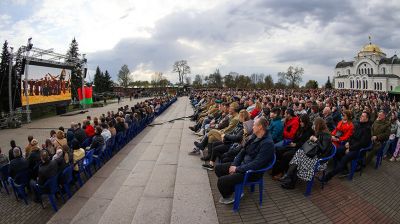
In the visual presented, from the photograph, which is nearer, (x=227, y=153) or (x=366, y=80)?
(x=227, y=153)

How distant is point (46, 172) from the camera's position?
20.7 feet

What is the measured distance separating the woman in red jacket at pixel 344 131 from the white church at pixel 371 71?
88.5 m

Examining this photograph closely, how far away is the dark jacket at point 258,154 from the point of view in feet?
16.3

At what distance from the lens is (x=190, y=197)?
548cm

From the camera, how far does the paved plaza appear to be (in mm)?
4812

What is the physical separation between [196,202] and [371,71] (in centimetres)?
10203

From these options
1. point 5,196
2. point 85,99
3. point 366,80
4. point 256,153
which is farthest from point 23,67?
point 366,80

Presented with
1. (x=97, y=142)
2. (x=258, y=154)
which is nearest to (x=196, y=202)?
(x=258, y=154)

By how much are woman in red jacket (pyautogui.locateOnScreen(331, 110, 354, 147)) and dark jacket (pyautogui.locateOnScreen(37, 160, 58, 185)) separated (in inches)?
255

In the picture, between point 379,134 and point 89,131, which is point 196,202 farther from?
point 89,131

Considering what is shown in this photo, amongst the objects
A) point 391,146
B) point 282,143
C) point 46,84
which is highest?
point 46,84

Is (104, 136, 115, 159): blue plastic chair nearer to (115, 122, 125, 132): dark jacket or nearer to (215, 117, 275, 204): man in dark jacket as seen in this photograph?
(115, 122, 125, 132): dark jacket

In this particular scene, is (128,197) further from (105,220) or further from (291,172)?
(291,172)

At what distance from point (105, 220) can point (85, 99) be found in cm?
3608
